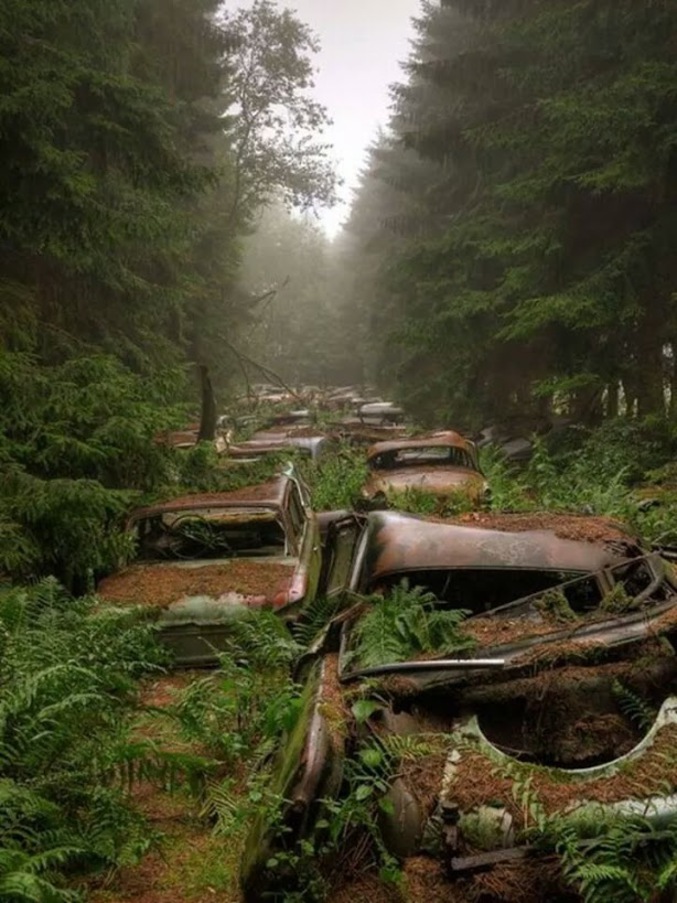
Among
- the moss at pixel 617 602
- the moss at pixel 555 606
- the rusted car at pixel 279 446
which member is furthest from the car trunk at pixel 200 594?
the rusted car at pixel 279 446

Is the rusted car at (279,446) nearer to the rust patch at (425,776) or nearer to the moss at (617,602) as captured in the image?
the moss at (617,602)

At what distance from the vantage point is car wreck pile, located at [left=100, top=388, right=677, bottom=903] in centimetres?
276

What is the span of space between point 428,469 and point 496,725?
721 centimetres

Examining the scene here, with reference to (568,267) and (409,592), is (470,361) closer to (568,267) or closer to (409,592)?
(568,267)

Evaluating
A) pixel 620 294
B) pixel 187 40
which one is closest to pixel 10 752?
pixel 620 294

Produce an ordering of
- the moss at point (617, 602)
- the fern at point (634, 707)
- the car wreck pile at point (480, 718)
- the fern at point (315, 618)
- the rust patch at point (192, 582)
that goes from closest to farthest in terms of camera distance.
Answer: the car wreck pile at point (480, 718) → the fern at point (634, 707) → the moss at point (617, 602) → the fern at point (315, 618) → the rust patch at point (192, 582)

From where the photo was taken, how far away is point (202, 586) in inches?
241

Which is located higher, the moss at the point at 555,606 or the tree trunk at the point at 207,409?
the tree trunk at the point at 207,409

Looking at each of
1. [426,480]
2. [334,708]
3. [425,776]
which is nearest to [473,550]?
[334,708]

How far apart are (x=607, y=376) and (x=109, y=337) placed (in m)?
8.88

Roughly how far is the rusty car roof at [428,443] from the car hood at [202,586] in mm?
4870

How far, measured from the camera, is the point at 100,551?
667 centimetres

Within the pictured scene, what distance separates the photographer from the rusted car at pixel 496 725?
277cm

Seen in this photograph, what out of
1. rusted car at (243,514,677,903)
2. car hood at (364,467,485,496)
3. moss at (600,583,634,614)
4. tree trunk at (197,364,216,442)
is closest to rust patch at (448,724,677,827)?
rusted car at (243,514,677,903)
